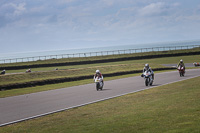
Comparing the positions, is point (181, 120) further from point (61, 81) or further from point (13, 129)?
point (61, 81)

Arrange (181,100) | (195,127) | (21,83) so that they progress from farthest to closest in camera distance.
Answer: (21,83), (181,100), (195,127)

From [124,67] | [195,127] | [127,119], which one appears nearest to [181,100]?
[127,119]

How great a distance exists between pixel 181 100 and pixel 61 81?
20.7 metres

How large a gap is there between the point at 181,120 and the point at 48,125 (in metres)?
4.03

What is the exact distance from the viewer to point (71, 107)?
47.6ft

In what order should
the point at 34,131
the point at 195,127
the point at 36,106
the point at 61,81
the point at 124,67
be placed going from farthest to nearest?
1. the point at 124,67
2. the point at 61,81
3. the point at 36,106
4. the point at 34,131
5. the point at 195,127

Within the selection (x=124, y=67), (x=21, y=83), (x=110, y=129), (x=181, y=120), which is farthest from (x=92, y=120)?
(x=124, y=67)

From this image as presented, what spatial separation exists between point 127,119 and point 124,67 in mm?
35411

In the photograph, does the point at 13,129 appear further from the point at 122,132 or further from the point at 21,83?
the point at 21,83

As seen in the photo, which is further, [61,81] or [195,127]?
[61,81]

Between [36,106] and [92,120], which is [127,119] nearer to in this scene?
[92,120]

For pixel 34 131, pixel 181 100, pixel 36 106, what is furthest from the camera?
pixel 36 106

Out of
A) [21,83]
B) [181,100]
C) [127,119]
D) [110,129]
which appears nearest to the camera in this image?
Result: [110,129]

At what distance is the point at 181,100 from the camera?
14.1 meters
